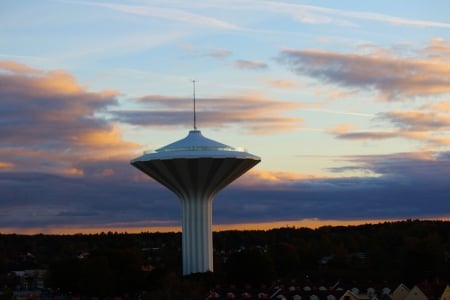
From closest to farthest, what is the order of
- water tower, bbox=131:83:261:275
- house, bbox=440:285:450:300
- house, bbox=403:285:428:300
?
house, bbox=403:285:428:300 < house, bbox=440:285:450:300 < water tower, bbox=131:83:261:275

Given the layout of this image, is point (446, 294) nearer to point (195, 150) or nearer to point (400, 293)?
point (400, 293)

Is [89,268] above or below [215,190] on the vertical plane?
below

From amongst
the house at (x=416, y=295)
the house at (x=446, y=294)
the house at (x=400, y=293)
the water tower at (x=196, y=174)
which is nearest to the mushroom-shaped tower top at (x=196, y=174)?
the water tower at (x=196, y=174)

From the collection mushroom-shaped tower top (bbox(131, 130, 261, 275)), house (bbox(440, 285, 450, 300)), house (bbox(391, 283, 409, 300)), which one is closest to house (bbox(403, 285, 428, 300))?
house (bbox(440, 285, 450, 300))

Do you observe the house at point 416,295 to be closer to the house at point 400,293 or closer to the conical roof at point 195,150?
the house at point 400,293

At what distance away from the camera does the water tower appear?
70.6 metres

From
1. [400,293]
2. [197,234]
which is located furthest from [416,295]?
[197,234]

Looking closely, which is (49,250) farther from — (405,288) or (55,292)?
(405,288)

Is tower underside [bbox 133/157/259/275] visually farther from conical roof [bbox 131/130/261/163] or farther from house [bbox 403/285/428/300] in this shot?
house [bbox 403/285/428/300]

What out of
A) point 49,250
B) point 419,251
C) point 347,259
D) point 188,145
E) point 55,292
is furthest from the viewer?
point 49,250

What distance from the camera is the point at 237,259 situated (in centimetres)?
8125

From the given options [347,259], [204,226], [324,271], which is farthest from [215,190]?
[347,259]

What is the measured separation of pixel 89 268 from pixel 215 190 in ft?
45.1

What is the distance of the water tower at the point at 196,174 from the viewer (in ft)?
232
